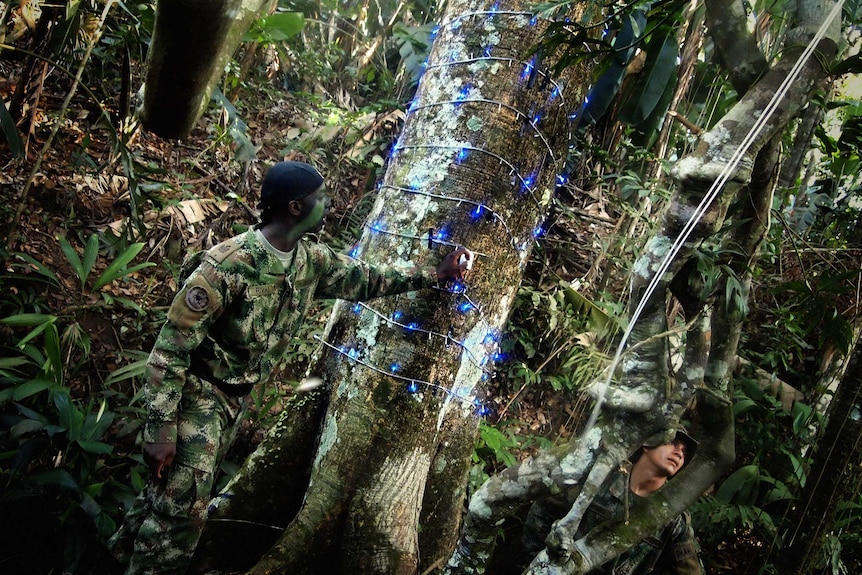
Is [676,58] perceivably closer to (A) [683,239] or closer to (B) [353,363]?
(A) [683,239]

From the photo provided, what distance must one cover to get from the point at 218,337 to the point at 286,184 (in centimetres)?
66

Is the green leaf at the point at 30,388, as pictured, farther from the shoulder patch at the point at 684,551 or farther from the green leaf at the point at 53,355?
the shoulder patch at the point at 684,551

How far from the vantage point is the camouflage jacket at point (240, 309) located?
1942 millimetres

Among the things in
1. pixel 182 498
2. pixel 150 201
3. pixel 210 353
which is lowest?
pixel 182 498

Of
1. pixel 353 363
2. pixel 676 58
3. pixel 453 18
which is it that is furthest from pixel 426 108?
pixel 676 58

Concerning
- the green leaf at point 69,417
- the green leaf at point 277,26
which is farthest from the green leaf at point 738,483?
the green leaf at point 277,26

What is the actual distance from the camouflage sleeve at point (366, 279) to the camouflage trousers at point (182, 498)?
0.63 meters

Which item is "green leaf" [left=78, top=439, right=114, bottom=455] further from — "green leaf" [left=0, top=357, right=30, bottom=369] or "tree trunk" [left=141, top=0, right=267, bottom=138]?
"tree trunk" [left=141, top=0, right=267, bottom=138]

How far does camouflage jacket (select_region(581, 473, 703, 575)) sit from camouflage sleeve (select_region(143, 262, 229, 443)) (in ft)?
6.54

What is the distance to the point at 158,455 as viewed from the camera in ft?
6.35

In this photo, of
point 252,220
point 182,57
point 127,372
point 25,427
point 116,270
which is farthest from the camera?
point 252,220

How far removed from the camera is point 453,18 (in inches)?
99.1

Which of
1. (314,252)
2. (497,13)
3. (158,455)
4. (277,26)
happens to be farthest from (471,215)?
(277,26)

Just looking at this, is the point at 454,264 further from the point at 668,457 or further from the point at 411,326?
the point at 668,457
